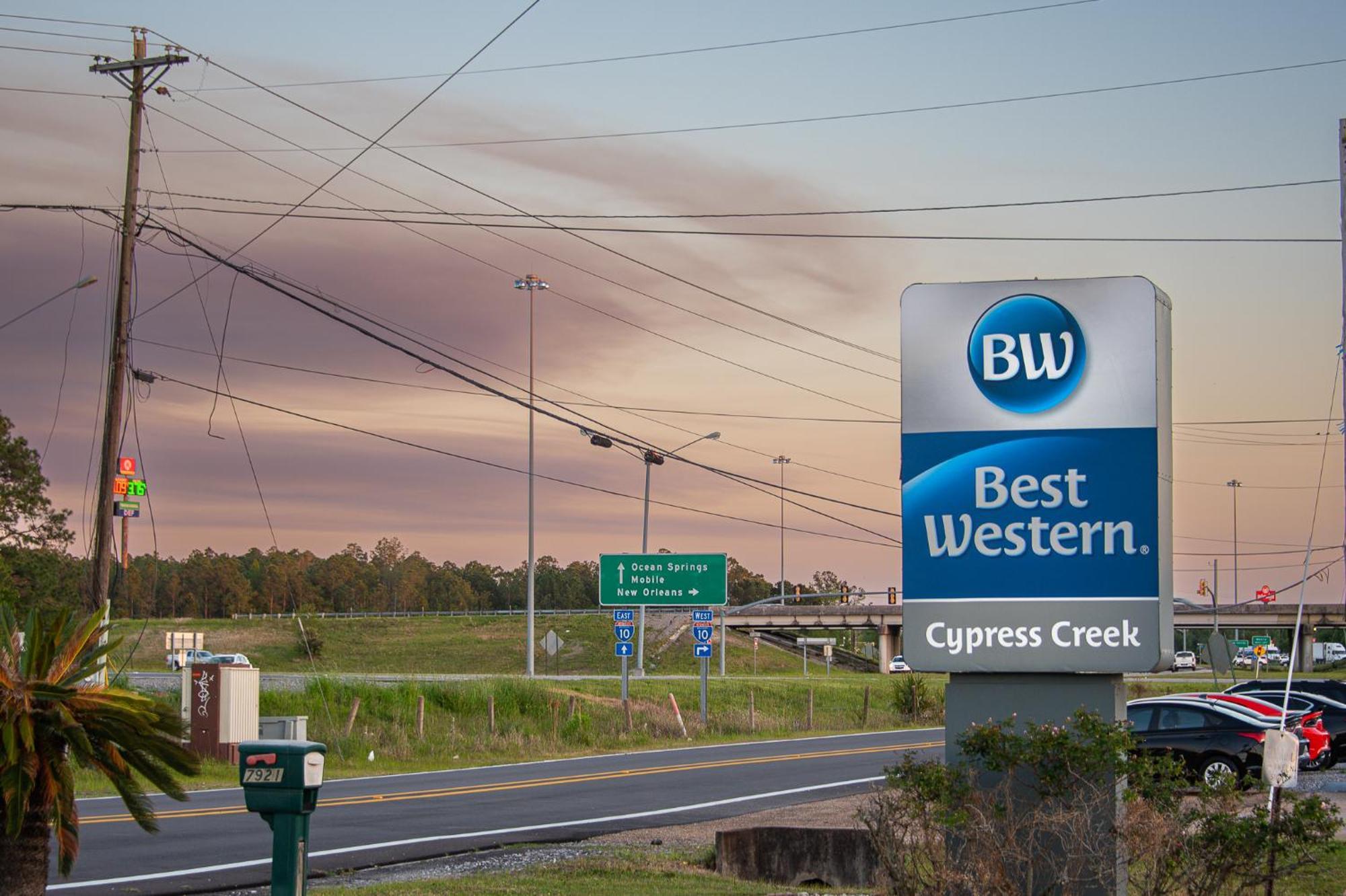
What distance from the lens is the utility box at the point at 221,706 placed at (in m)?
26.7

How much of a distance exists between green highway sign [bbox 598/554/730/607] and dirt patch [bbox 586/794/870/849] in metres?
24.7

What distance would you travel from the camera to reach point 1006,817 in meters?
8.64

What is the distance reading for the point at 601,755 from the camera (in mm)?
34531

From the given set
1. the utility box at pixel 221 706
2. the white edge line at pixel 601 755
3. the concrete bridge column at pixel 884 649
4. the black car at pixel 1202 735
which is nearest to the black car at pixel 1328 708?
the black car at pixel 1202 735

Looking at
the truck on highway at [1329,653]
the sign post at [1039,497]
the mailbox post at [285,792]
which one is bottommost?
the truck on highway at [1329,653]

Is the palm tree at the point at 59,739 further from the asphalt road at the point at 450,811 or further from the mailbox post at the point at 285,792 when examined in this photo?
the asphalt road at the point at 450,811

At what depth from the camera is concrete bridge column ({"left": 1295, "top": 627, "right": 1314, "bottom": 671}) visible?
322 ft

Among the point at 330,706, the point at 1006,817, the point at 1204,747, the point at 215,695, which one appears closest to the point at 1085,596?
the point at 1006,817

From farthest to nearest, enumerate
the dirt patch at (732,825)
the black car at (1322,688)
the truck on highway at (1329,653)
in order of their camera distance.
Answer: the truck on highway at (1329,653) < the black car at (1322,688) < the dirt patch at (732,825)

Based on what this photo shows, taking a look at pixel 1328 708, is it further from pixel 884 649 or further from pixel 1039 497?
pixel 884 649

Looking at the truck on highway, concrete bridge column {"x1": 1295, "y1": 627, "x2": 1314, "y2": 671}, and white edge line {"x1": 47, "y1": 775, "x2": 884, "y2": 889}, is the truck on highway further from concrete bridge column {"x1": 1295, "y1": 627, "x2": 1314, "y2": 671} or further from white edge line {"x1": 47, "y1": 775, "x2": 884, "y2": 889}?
white edge line {"x1": 47, "y1": 775, "x2": 884, "y2": 889}

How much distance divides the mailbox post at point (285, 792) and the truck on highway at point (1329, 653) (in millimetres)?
131767

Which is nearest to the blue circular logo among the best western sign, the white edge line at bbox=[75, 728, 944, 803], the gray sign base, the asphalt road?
the best western sign

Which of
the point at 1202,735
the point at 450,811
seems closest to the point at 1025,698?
the point at 450,811
